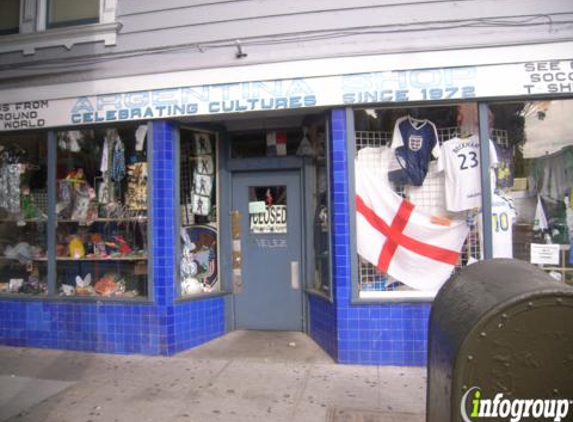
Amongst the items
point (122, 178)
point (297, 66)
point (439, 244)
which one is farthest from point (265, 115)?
point (439, 244)

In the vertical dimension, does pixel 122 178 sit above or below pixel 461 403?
above

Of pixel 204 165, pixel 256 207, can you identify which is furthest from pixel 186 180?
pixel 256 207

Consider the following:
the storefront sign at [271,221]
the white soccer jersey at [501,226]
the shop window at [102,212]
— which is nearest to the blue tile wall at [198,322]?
the shop window at [102,212]

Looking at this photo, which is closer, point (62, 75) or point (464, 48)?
point (464, 48)

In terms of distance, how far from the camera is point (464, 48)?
523 centimetres

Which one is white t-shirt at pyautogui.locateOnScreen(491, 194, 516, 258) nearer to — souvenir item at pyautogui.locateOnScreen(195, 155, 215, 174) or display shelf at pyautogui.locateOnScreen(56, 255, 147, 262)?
souvenir item at pyautogui.locateOnScreen(195, 155, 215, 174)

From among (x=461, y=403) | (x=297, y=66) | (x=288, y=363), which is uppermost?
(x=297, y=66)

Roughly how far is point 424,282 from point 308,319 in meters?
1.59

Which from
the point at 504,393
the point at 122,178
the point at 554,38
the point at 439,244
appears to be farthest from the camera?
the point at 122,178

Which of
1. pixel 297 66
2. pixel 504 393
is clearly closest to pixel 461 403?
pixel 504 393

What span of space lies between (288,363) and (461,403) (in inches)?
140

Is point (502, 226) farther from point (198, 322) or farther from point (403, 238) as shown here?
point (198, 322)

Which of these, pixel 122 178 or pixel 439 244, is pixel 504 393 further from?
pixel 122 178

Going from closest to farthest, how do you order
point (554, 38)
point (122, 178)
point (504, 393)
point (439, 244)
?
point (504, 393) < point (554, 38) < point (439, 244) < point (122, 178)
